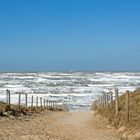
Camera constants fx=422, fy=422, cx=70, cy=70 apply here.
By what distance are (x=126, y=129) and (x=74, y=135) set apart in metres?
2.07

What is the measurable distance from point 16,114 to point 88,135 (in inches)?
379

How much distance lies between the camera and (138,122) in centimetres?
1675

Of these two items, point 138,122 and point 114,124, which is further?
point 114,124

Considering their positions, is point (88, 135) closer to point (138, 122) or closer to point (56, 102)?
point (138, 122)

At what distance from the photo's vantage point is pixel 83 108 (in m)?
51.3

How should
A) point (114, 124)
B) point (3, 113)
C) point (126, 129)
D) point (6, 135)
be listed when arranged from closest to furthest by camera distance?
point (6, 135) → point (126, 129) → point (114, 124) → point (3, 113)

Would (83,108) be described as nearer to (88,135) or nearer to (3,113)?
(3,113)

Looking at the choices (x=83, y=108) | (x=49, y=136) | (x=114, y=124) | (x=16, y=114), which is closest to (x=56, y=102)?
(x=83, y=108)

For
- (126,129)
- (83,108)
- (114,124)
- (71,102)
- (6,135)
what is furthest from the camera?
(71,102)

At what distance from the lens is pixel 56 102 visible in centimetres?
5966

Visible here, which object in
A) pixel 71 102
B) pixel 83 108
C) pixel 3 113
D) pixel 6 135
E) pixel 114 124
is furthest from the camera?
pixel 71 102

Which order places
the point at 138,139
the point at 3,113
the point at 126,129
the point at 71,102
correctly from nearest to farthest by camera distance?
the point at 138,139, the point at 126,129, the point at 3,113, the point at 71,102

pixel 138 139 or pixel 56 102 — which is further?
pixel 56 102

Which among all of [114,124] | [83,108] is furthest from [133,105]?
[83,108]
